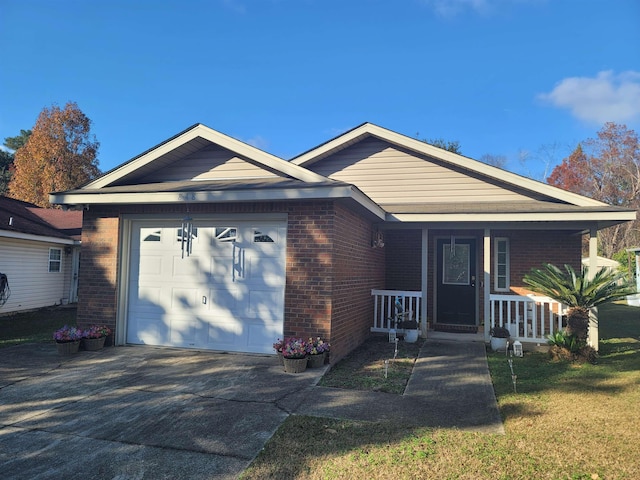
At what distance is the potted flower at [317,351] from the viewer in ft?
19.8

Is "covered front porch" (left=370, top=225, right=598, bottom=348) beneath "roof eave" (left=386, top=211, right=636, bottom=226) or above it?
beneath

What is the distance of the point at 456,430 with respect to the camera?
386cm

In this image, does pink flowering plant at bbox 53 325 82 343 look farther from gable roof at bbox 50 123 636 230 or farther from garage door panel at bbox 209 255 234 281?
garage door panel at bbox 209 255 234 281

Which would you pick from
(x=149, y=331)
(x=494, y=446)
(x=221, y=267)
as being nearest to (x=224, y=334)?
(x=221, y=267)

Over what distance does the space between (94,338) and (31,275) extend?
9.55 meters

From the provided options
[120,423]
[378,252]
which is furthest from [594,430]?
[378,252]

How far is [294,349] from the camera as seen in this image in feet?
19.4

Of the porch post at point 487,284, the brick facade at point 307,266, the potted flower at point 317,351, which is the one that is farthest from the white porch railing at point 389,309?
the potted flower at point 317,351

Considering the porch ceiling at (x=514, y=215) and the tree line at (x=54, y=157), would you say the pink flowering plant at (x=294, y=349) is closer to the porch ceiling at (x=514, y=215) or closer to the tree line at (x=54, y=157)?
the porch ceiling at (x=514, y=215)

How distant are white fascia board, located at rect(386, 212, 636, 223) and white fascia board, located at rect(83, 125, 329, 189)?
Answer: 9.08ft

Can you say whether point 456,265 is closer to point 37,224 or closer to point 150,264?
point 150,264

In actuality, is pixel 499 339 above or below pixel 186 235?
below

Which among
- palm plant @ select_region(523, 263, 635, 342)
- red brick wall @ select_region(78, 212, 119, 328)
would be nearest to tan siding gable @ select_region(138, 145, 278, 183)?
red brick wall @ select_region(78, 212, 119, 328)

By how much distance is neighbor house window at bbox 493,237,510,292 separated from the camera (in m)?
9.95
